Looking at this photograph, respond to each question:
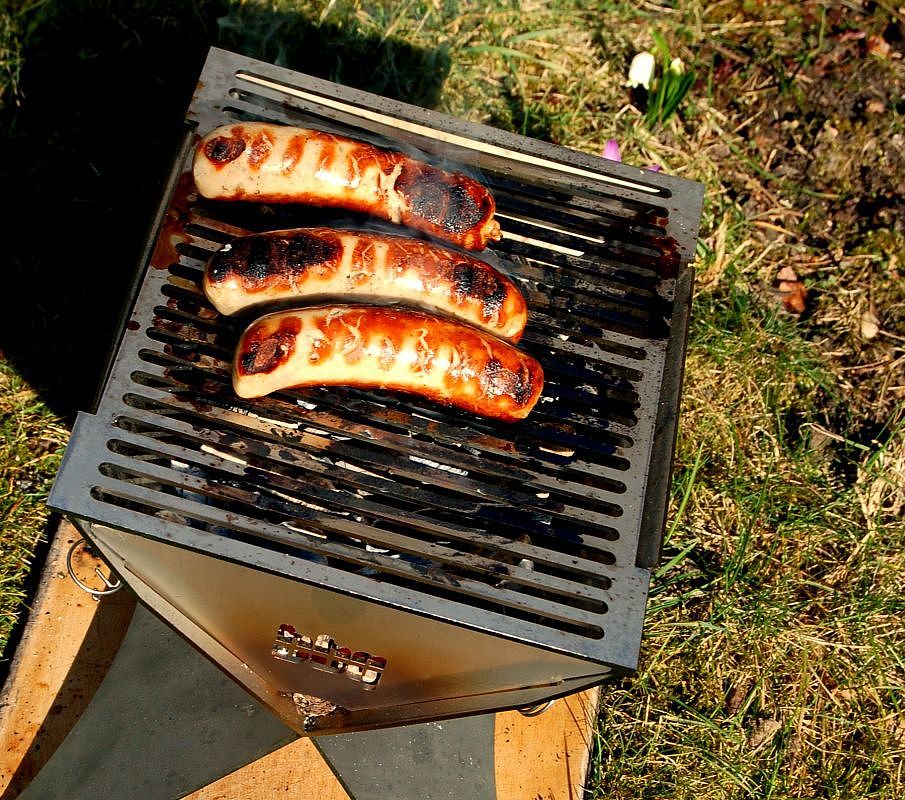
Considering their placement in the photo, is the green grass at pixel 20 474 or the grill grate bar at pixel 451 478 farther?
the green grass at pixel 20 474

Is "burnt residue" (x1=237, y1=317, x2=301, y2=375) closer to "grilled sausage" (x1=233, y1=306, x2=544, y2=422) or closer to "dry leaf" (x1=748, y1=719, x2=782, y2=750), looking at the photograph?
"grilled sausage" (x1=233, y1=306, x2=544, y2=422)

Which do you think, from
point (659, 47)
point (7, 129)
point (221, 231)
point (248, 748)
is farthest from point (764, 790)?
point (7, 129)

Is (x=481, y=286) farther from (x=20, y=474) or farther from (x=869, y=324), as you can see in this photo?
(x=869, y=324)

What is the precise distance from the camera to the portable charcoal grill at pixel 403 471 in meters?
2.48

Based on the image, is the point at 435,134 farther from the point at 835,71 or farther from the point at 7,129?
the point at 835,71

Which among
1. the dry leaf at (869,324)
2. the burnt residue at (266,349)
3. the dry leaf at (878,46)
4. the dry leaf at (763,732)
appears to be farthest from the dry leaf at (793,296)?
the burnt residue at (266,349)

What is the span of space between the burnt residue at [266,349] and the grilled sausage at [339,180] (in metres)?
0.55

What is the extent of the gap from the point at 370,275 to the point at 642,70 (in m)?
3.19

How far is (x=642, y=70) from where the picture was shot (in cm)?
522

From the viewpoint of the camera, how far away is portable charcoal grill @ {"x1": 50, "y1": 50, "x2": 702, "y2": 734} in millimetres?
2479

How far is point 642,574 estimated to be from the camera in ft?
8.41

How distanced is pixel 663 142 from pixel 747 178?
1.77 feet

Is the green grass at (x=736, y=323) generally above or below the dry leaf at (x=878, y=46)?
below

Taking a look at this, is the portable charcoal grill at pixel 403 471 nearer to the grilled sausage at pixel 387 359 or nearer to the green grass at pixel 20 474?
the grilled sausage at pixel 387 359
